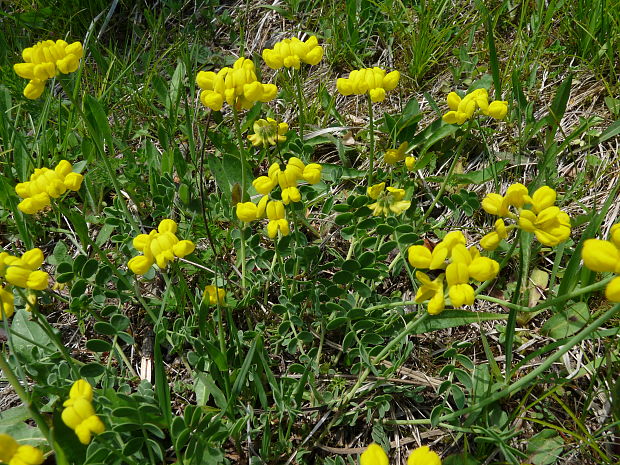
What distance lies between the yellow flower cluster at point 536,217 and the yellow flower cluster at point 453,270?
141mm

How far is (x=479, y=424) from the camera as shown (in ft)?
6.97

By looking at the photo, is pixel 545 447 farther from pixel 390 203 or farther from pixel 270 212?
pixel 270 212

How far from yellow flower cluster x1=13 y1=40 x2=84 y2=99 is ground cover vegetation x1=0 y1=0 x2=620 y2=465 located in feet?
0.04

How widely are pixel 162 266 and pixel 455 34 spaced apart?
258 centimetres

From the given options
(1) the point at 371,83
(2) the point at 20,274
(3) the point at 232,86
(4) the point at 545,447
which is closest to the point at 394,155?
(1) the point at 371,83

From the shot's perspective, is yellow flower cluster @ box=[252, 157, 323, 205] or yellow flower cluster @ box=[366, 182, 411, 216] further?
yellow flower cluster @ box=[366, 182, 411, 216]

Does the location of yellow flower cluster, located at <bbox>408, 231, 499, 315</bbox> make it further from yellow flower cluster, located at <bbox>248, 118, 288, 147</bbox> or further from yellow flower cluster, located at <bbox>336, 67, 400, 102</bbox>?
yellow flower cluster, located at <bbox>248, 118, 288, 147</bbox>

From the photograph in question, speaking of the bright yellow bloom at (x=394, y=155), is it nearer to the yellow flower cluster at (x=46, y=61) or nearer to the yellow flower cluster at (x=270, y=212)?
the yellow flower cluster at (x=270, y=212)

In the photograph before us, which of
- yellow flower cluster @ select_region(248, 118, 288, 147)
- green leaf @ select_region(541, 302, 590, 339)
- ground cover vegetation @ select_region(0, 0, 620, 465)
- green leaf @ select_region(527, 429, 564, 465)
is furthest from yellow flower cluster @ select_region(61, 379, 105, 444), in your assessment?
green leaf @ select_region(541, 302, 590, 339)

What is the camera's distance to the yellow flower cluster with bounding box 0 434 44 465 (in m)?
1.38

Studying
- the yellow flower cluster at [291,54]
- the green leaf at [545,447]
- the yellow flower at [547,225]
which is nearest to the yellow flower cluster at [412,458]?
the yellow flower at [547,225]

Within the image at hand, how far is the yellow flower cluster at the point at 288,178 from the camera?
2088 mm

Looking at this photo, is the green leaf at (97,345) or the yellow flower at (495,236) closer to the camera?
the yellow flower at (495,236)

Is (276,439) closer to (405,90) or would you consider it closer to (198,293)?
(198,293)
